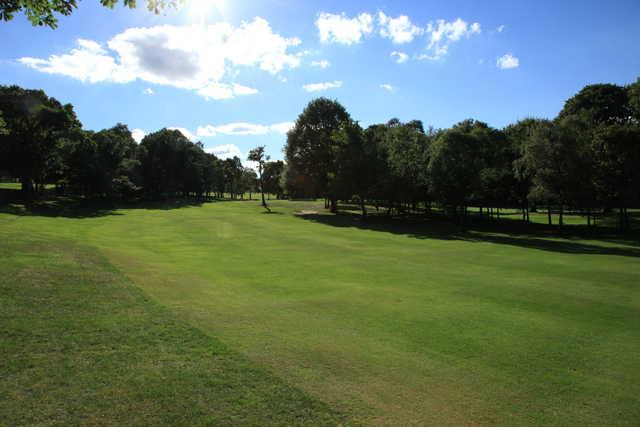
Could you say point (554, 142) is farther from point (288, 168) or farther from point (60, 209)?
point (60, 209)

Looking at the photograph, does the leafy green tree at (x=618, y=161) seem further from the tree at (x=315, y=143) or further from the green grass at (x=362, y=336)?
the tree at (x=315, y=143)

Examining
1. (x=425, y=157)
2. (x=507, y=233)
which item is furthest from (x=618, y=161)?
(x=425, y=157)

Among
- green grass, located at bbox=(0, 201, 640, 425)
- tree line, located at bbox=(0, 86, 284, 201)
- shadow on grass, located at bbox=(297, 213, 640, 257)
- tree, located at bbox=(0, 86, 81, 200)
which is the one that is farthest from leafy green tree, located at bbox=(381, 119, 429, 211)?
tree, located at bbox=(0, 86, 81, 200)

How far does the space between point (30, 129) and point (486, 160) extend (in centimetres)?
6954

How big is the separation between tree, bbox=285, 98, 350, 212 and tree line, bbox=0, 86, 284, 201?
35690 mm

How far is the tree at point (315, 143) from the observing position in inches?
2800

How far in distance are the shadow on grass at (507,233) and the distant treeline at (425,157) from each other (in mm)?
3088

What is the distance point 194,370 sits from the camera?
737cm

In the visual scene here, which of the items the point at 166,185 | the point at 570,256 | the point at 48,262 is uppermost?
the point at 166,185

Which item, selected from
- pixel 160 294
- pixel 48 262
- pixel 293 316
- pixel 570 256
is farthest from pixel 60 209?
pixel 570 256

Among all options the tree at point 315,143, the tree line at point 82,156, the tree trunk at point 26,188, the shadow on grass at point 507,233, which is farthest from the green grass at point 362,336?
the tree trunk at point 26,188

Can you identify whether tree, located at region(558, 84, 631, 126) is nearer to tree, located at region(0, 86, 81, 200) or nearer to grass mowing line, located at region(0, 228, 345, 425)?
grass mowing line, located at region(0, 228, 345, 425)

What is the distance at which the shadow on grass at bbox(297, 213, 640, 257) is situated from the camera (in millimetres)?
33125

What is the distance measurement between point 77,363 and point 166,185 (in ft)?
324
